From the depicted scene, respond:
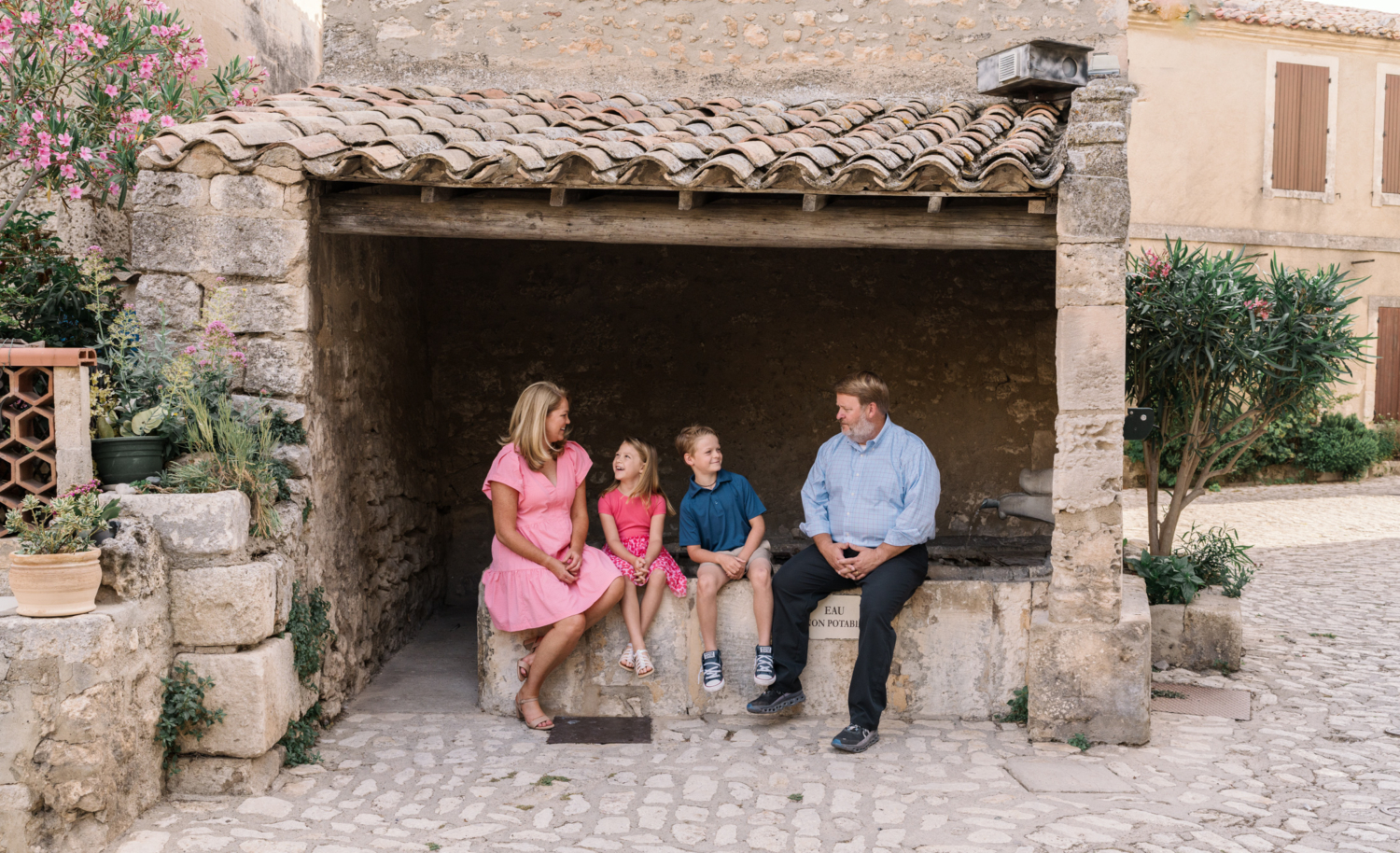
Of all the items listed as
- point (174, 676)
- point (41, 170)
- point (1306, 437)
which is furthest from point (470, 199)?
point (1306, 437)

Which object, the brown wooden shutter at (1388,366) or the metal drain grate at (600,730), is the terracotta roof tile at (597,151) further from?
the brown wooden shutter at (1388,366)

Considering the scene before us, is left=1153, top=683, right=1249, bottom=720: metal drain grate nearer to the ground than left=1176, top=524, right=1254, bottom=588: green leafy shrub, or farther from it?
nearer to the ground

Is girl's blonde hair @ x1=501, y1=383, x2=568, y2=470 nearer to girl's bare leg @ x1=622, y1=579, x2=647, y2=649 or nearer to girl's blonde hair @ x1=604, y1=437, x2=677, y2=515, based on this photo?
girl's blonde hair @ x1=604, y1=437, x2=677, y2=515

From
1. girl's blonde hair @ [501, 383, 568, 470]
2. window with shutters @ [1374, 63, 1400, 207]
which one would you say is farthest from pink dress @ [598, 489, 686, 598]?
window with shutters @ [1374, 63, 1400, 207]

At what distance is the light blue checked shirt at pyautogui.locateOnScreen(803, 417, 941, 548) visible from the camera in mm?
4520

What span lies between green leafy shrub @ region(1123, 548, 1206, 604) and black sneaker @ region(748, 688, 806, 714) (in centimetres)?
222

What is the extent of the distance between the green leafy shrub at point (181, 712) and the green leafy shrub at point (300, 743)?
0.38 meters

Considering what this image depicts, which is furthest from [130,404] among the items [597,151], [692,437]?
[692,437]

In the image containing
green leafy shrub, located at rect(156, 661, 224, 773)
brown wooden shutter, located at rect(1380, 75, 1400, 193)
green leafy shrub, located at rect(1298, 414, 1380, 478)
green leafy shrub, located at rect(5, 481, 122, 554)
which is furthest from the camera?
brown wooden shutter, located at rect(1380, 75, 1400, 193)

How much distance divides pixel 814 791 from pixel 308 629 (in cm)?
208

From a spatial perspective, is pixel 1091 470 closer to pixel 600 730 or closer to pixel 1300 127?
pixel 600 730

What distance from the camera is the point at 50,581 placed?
3.31 m

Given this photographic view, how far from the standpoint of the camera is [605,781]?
13.2 ft

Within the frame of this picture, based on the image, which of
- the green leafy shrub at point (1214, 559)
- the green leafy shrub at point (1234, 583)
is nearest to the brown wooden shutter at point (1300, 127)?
the green leafy shrub at point (1214, 559)
